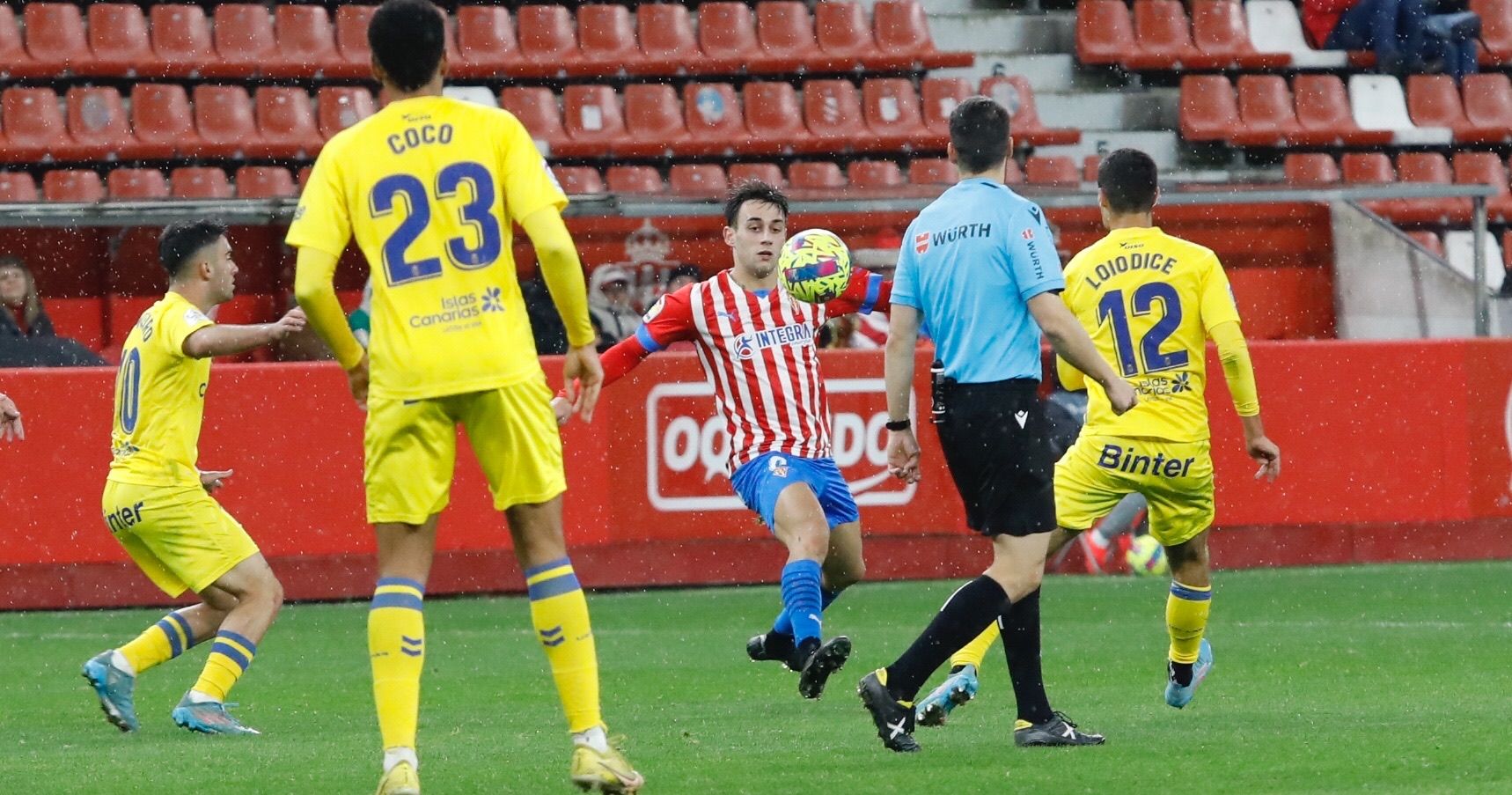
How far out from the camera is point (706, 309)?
345 inches

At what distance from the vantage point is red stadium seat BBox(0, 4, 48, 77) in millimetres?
17344

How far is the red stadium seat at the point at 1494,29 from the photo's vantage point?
849 inches

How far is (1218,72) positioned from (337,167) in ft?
53.4

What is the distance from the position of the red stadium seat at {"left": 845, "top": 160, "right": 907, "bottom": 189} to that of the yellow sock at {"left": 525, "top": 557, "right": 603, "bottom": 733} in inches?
510

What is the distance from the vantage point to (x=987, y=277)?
6.74m

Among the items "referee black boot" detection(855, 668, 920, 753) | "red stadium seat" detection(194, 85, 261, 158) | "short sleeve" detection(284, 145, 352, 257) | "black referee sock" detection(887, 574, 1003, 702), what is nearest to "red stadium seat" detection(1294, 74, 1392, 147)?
"red stadium seat" detection(194, 85, 261, 158)

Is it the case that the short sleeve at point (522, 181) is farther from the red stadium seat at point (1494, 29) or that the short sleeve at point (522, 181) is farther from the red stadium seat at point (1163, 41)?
Result: the red stadium seat at point (1494, 29)

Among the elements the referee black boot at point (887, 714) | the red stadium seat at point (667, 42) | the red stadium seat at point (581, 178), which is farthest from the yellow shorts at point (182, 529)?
the red stadium seat at point (667, 42)

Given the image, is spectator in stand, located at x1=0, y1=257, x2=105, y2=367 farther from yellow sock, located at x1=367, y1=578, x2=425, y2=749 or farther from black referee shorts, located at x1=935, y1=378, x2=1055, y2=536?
yellow sock, located at x1=367, y1=578, x2=425, y2=749

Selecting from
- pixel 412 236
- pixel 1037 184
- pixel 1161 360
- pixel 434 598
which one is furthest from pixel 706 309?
pixel 1037 184

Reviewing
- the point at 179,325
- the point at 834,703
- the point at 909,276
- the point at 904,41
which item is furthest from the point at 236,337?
the point at 904,41

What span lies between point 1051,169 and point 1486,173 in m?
4.42

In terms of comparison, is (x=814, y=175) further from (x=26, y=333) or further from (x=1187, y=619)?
(x=1187, y=619)

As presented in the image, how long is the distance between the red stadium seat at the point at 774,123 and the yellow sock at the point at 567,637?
12970 millimetres
